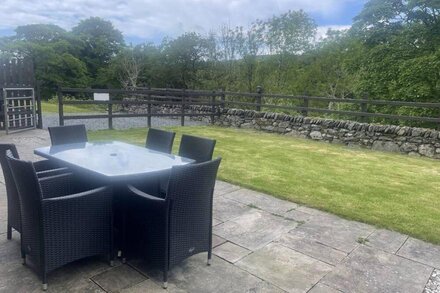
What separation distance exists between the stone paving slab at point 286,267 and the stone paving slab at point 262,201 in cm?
86

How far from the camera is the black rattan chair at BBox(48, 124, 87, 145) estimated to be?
340 centimetres

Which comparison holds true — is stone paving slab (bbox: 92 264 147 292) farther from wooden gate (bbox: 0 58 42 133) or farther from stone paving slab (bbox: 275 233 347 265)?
wooden gate (bbox: 0 58 42 133)

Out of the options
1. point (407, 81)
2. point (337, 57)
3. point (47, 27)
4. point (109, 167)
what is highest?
point (47, 27)

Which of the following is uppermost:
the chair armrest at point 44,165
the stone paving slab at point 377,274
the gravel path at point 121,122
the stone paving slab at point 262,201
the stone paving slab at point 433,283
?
→ the chair armrest at point 44,165

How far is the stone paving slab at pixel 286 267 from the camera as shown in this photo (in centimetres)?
215

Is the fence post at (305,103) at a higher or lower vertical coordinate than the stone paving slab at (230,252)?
higher

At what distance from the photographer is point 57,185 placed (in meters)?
2.29

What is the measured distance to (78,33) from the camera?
33.2m

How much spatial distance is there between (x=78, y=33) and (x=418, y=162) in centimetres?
3426

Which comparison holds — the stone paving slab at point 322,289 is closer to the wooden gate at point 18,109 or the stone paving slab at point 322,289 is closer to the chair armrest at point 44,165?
the chair armrest at point 44,165

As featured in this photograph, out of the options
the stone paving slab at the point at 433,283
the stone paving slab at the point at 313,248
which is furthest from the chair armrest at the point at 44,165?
the stone paving slab at the point at 433,283

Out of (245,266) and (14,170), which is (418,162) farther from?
(14,170)

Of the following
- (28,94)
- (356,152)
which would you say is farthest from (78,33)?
(356,152)

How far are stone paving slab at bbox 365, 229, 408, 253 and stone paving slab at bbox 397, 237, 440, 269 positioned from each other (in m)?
0.05
